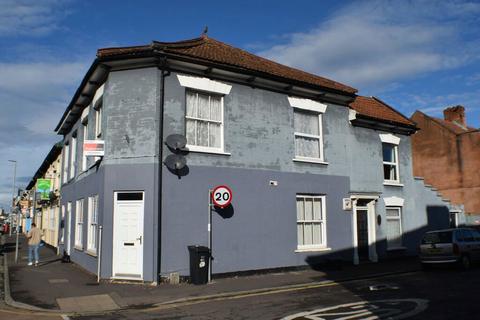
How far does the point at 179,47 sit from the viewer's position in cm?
1365

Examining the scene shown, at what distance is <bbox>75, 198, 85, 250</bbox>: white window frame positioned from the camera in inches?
676

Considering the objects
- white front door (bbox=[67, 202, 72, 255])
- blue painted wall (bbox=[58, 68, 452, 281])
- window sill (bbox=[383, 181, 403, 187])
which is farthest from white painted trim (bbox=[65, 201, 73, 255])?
window sill (bbox=[383, 181, 403, 187])

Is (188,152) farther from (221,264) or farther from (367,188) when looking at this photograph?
(367,188)

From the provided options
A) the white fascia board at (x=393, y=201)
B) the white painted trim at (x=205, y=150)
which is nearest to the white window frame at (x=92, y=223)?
the white painted trim at (x=205, y=150)

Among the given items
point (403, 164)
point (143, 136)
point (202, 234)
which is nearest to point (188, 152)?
point (143, 136)

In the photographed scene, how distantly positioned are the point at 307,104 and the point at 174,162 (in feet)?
20.2

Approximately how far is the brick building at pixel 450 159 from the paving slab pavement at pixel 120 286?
19.2m

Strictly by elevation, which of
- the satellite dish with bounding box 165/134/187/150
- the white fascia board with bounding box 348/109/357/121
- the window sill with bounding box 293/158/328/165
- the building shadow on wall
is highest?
the white fascia board with bounding box 348/109/357/121

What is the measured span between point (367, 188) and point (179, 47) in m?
9.82

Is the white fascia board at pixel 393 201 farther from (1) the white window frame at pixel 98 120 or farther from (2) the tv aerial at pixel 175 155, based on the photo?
(1) the white window frame at pixel 98 120

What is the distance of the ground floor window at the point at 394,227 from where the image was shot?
18984 mm

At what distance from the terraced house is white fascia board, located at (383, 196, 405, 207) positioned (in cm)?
7

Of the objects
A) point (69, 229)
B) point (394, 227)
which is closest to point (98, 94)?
point (69, 229)

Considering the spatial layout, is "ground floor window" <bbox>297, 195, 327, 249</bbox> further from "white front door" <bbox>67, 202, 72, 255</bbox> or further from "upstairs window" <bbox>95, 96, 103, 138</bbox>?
"white front door" <bbox>67, 202, 72, 255</bbox>
